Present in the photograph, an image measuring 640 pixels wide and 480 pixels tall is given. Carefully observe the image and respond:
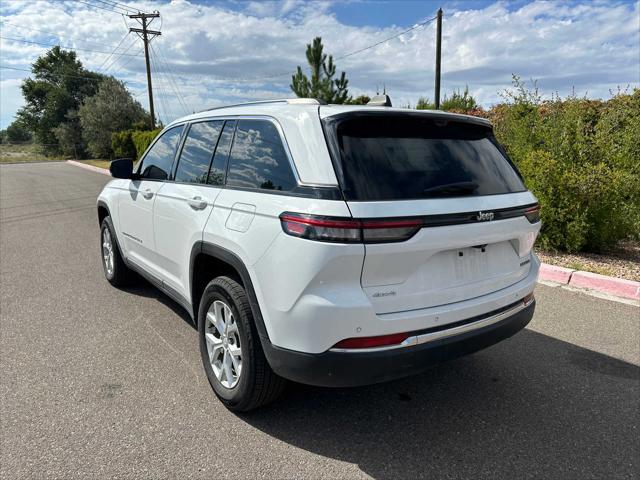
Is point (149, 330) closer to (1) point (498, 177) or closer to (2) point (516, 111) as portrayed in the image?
(1) point (498, 177)

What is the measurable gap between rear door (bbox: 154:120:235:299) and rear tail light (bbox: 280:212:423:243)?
1007 mm

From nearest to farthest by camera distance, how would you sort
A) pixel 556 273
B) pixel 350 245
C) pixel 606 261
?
pixel 350 245
pixel 556 273
pixel 606 261

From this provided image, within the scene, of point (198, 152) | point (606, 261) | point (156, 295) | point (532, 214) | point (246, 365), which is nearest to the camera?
point (246, 365)

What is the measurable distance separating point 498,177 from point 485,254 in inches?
21.3

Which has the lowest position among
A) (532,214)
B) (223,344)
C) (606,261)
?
(606,261)

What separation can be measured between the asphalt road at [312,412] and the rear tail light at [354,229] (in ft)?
4.02

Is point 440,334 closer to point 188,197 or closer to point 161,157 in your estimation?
point 188,197

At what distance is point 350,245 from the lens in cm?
215

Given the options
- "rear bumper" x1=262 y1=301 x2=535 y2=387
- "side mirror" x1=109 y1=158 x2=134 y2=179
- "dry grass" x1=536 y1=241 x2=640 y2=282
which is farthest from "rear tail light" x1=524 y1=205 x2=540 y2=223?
"side mirror" x1=109 y1=158 x2=134 y2=179

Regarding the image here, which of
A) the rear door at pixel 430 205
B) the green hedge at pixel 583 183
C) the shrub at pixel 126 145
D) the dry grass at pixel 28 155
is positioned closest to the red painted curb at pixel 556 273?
the green hedge at pixel 583 183

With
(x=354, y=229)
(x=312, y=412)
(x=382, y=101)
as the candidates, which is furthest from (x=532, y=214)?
(x=312, y=412)

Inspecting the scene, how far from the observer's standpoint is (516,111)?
28.5 ft

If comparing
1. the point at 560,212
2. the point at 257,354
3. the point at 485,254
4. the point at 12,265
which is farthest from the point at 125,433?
the point at 560,212

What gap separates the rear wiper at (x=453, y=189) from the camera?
2412mm
